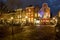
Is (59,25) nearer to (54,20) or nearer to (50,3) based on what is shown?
(54,20)

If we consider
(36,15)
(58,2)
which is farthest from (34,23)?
(58,2)

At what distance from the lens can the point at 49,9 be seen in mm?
2324

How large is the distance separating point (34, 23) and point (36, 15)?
0.35 ft

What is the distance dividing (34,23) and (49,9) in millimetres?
265

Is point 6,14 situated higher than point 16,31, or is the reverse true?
point 6,14

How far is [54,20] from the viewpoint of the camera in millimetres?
2312

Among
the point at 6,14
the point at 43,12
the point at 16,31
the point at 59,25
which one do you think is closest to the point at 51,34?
the point at 59,25

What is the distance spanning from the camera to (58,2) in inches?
91.4

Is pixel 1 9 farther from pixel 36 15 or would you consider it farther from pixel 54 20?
pixel 54 20

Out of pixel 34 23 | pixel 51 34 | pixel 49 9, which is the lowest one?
pixel 51 34

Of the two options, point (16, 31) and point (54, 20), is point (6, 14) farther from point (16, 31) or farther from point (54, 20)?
point (54, 20)

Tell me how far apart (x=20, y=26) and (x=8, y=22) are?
0.17m

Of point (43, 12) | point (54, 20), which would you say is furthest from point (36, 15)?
point (54, 20)

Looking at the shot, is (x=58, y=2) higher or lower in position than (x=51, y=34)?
higher
